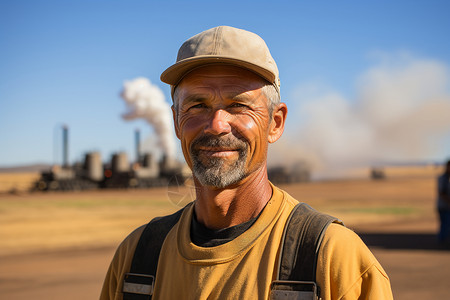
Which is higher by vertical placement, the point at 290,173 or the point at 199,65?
the point at 199,65

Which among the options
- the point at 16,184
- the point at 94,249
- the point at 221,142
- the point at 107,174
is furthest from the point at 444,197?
the point at 16,184

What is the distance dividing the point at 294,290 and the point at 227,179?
48cm

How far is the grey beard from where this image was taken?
183cm

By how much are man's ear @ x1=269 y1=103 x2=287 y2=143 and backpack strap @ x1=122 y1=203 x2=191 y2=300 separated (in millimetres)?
547

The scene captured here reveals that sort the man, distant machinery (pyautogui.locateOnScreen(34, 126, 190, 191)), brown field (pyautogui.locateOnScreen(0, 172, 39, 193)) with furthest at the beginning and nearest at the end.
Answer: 1. brown field (pyautogui.locateOnScreen(0, 172, 39, 193))
2. distant machinery (pyautogui.locateOnScreen(34, 126, 190, 191))
3. the man

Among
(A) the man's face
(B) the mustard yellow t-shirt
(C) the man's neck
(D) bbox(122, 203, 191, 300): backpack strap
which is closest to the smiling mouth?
(A) the man's face

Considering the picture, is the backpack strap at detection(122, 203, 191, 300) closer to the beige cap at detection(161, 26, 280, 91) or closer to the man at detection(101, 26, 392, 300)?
the man at detection(101, 26, 392, 300)

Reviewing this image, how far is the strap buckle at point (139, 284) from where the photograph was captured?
1.86 m

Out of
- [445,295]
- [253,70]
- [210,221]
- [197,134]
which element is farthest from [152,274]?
[445,295]

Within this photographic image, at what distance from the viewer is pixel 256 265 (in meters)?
1.69

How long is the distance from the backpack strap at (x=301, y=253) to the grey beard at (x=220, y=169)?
27cm

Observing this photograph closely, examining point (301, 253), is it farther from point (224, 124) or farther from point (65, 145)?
point (65, 145)

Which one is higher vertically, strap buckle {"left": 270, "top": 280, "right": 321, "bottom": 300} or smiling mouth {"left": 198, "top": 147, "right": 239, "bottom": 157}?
smiling mouth {"left": 198, "top": 147, "right": 239, "bottom": 157}

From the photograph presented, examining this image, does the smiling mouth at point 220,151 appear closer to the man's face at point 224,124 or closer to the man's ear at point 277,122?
the man's face at point 224,124
